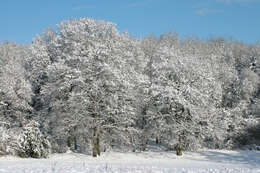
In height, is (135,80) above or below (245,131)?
above

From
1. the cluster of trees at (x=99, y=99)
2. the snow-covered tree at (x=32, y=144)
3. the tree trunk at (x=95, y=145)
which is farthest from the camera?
the tree trunk at (x=95, y=145)

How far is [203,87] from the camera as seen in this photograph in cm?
2864

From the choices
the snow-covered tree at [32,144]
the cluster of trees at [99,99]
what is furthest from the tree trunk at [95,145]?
the snow-covered tree at [32,144]

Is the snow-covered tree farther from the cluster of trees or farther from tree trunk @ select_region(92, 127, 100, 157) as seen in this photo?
tree trunk @ select_region(92, 127, 100, 157)

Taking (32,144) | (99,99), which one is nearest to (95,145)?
(99,99)

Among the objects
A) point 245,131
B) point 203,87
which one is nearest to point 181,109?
point 203,87

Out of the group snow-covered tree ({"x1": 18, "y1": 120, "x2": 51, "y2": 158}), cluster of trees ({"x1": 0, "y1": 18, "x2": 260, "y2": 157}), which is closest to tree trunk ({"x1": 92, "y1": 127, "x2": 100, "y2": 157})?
cluster of trees ({"x1": 0, "y1": 18, "x2": 260, "y2": 157})

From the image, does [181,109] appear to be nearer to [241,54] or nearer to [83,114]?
[83,114]

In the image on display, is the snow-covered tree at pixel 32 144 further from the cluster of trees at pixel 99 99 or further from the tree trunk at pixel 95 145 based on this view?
the tree trunk at pixel 95 145

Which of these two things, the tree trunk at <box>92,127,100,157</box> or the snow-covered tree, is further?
the tree trunk at <box>92,127,100,157</box>

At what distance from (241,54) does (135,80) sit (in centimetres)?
6099

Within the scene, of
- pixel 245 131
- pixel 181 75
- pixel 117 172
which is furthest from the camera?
pixel 245 131

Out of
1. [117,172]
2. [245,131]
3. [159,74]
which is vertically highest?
[159,74]

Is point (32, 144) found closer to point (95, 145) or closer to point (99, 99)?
point (95, 145)
